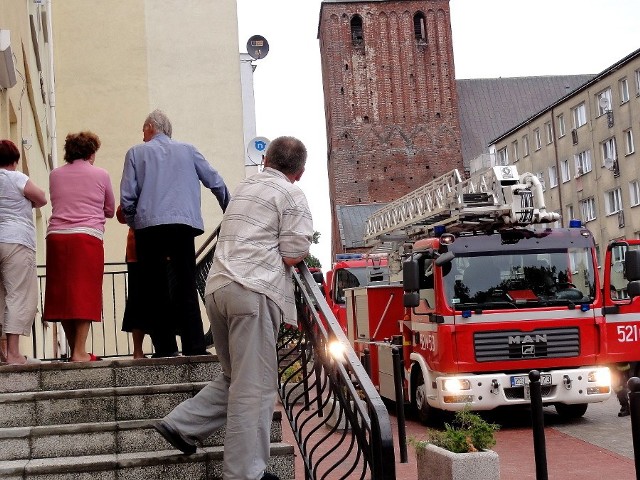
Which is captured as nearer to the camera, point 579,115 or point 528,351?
point 528,351

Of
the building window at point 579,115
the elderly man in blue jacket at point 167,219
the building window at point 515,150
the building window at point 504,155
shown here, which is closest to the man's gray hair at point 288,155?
the elderly man in blue jacket at point 167,219

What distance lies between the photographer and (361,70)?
78812mm

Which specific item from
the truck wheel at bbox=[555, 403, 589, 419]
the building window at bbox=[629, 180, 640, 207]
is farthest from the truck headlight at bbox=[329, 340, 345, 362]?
the building window at bbox=[629, 180, 640, 207]

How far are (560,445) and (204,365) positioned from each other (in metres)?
6.24

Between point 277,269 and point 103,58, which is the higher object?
point 103,58

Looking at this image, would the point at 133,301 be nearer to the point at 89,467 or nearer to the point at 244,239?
the point at 89,467

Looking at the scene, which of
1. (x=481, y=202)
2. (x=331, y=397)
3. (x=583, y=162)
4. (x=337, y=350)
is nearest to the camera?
(x=337, y=350)

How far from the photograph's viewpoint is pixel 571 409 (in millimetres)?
15086

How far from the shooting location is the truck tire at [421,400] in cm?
1440

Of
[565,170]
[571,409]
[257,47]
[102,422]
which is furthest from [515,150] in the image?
[102,422]

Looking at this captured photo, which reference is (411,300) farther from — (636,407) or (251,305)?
(251,305)

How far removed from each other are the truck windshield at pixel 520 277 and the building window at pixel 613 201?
44799 mm

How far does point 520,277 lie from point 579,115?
5013 centimetres

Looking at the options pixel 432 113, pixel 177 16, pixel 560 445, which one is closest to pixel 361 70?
pixel 432 113
